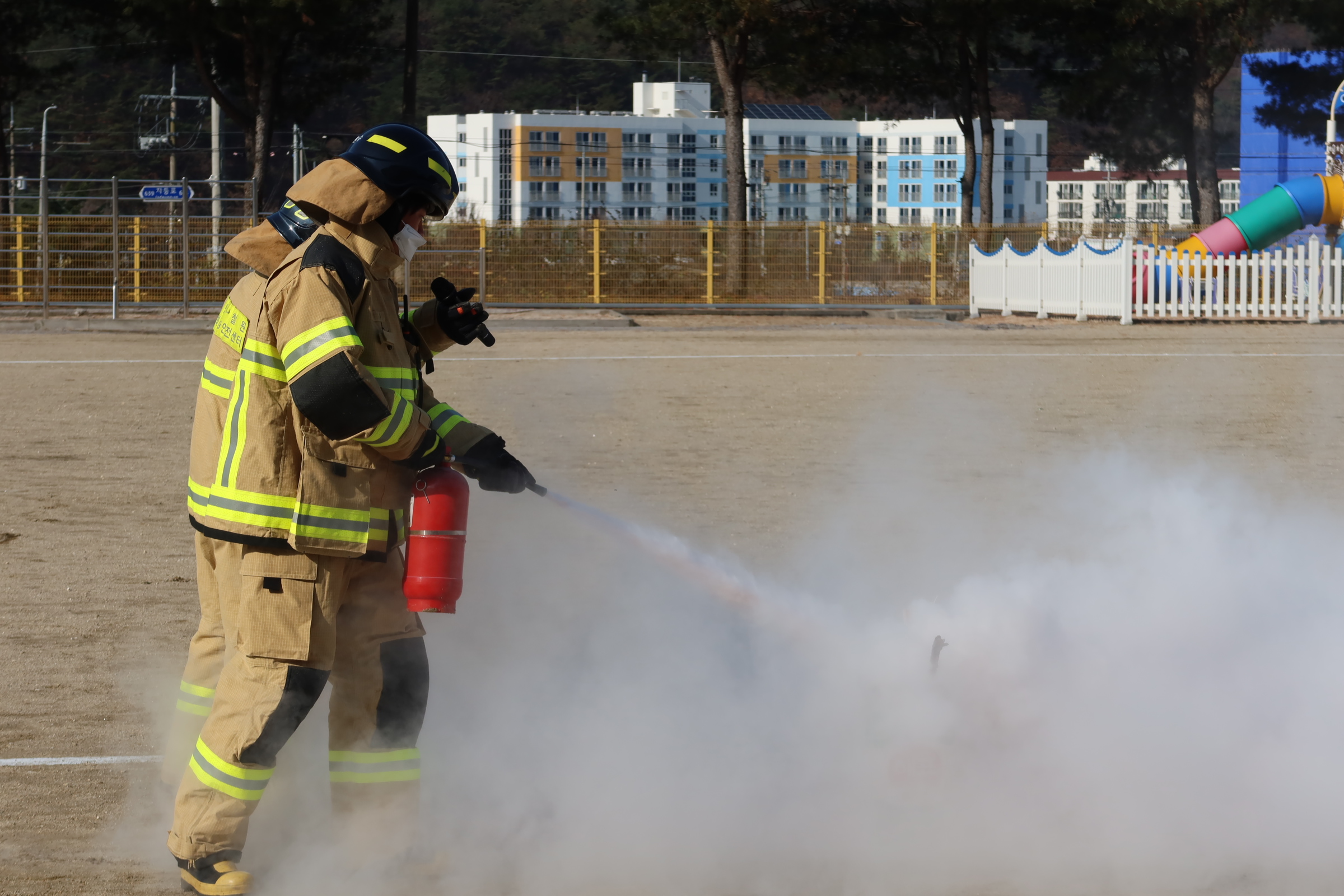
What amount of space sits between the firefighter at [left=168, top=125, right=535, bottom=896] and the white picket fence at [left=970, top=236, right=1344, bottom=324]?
22.6 meters

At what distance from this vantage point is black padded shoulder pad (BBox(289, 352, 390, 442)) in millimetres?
3084

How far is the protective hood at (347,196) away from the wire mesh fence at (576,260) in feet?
74.6

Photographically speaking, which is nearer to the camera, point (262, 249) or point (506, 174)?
point (262, 249)

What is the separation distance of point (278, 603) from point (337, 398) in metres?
0.48

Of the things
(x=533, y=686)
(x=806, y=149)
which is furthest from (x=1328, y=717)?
(x=806, y=149)

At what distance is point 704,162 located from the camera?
14450cm

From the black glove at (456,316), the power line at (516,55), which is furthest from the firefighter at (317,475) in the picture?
the power line at (516,55)

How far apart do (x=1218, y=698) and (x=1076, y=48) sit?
3912 cm

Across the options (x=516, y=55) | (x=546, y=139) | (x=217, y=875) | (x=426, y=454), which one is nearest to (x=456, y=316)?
(x=426, y=454)

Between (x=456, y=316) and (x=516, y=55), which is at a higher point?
(x=516, y=55)

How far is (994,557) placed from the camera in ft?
22.2

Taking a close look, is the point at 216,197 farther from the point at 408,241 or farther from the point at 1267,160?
the point at 1267,160

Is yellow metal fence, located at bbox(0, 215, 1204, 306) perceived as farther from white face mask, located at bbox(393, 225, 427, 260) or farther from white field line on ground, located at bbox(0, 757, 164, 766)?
white face mask, located at bbox(393, 225, 427, 260)

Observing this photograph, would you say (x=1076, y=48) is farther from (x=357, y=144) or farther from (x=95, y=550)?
(x=357, y=144)
